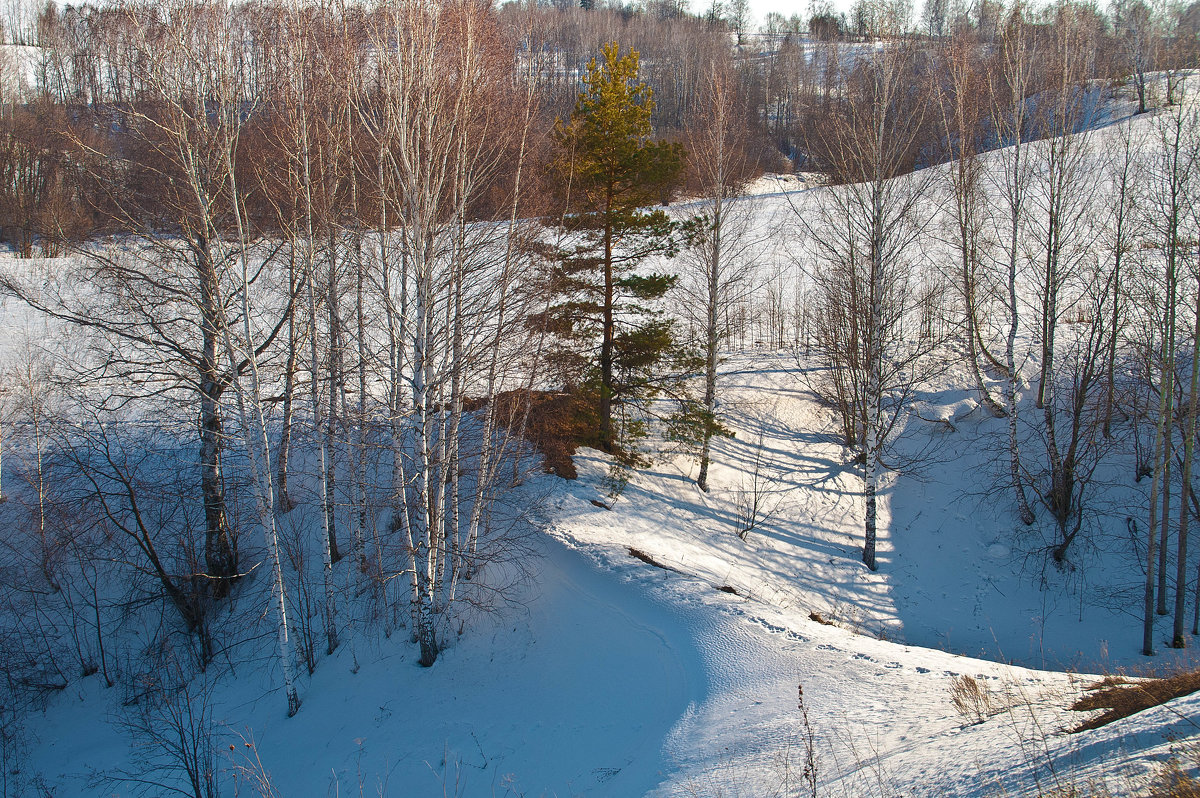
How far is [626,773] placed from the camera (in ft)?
22.8

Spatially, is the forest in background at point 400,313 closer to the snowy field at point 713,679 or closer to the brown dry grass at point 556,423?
the brown dry grass at point 556,423

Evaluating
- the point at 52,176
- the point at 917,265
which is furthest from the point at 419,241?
the point at 52,176

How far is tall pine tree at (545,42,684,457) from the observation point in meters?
14.1

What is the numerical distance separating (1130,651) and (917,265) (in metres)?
19.2

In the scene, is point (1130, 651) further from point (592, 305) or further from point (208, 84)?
point (208, 84)

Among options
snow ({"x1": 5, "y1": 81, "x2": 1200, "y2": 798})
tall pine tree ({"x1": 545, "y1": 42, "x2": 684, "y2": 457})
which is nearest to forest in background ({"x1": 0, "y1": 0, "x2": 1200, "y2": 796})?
tall pine tree ({"x1": 545, "y1": 42, "x2": 684, "y2": 457})

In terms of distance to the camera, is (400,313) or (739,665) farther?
(400,313)

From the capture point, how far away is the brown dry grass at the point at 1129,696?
5543 mm

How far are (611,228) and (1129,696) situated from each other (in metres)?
12.0

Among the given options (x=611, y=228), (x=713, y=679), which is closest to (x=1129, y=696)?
(x=713, y=679)

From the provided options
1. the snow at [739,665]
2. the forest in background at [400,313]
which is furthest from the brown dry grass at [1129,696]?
the forest in background at [400,313]

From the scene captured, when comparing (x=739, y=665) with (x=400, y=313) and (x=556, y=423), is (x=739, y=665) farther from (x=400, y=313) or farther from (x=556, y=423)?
(x=400, y=313)

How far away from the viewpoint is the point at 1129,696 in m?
5.98

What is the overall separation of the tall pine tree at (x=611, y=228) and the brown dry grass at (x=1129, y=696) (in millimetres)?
10136
